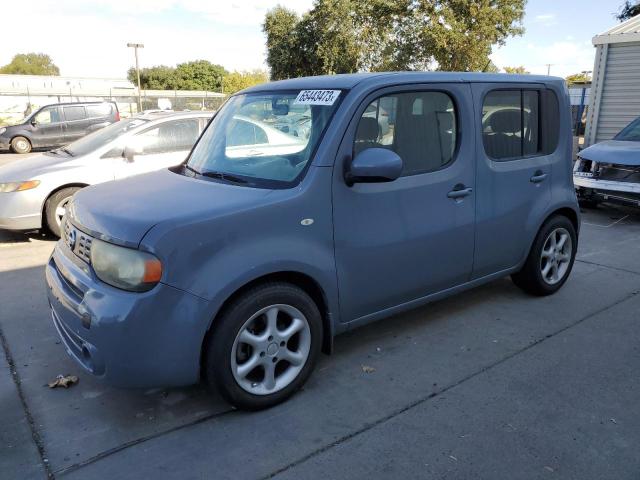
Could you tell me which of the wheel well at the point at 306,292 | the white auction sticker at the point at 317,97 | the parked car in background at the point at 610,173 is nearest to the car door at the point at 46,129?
the parked car in background at the point at 610,173

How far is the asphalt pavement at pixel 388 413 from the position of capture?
2.60m

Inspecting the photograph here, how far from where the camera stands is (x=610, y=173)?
8086 millimetres

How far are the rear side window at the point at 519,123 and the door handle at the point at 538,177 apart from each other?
0.17 meters

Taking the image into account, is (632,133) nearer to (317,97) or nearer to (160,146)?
(160,146)

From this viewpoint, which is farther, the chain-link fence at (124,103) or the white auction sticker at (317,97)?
the chain-link fence at (124,103)

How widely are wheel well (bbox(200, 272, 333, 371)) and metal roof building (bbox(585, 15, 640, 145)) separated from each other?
1204 centimetres

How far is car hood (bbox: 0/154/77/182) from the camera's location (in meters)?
6.40

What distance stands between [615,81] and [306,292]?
40.9 feet

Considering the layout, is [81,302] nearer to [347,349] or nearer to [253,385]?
[253,385]

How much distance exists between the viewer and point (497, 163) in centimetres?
402

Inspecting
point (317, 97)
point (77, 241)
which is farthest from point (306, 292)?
point (77, 241)

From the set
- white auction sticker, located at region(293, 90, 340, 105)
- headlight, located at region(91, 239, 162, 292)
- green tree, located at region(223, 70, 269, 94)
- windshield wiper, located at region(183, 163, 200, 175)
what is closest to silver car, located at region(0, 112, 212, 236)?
windshield wiper, located at region(183, 163, 200, 175)

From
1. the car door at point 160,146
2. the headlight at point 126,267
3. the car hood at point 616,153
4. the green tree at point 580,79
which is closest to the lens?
the headlight at point 126,267

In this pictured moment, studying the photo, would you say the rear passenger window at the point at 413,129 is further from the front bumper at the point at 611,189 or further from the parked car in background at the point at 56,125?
the parked car in background at the point at 56,125
